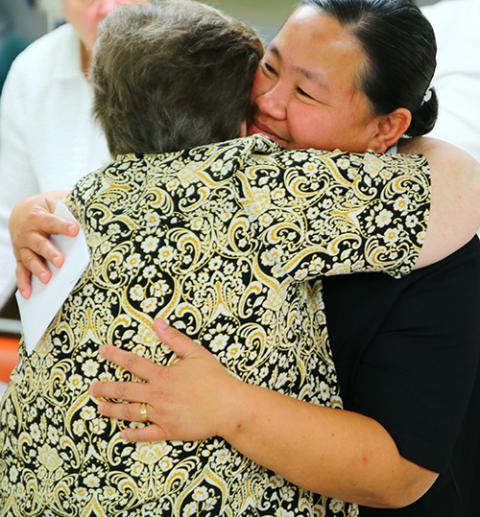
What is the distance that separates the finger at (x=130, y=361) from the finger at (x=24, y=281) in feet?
0.75

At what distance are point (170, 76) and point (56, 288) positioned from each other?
348mm

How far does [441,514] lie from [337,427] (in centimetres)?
42

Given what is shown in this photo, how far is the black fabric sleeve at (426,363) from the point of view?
3.84 feet

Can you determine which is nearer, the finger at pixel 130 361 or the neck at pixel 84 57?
the finger at pixel 130 361

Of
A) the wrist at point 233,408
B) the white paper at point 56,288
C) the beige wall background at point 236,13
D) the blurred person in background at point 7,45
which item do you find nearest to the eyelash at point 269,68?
the white paper at point 56,288

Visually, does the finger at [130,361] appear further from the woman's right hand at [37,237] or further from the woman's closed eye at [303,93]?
the woman's closed eye at [303,93]

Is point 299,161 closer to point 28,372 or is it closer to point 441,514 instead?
point 28,372

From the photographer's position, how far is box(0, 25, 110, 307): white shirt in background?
2043 mm

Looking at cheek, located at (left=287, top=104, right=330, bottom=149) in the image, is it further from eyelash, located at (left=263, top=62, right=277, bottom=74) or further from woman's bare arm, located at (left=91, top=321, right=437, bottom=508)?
woman's bare arm, located at (left=91, top=321, right=437, bottom=508)

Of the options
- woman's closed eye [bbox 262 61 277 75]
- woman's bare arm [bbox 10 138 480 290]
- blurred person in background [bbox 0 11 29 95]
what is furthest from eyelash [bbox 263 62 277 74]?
blurred person in background [bbox 0 11 29 95]

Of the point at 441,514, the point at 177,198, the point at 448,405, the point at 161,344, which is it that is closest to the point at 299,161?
the point at 177,198

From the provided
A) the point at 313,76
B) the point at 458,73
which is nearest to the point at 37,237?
the point at 313,76

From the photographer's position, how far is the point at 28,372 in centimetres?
120

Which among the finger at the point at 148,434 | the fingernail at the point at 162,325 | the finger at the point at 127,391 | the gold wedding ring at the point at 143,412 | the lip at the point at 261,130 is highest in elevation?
the lip at the point at 261,130
